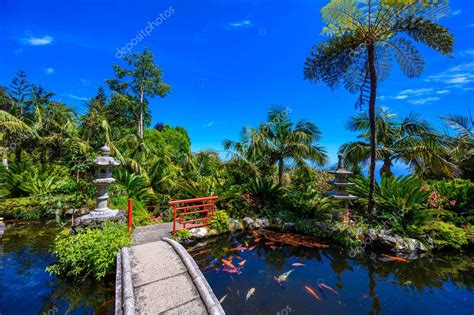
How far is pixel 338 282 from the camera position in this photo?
4.94 m

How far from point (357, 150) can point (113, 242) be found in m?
9.77

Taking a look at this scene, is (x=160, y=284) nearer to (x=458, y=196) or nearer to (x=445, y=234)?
A: (x=445, y=234)

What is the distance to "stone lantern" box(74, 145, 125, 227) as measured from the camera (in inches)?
202

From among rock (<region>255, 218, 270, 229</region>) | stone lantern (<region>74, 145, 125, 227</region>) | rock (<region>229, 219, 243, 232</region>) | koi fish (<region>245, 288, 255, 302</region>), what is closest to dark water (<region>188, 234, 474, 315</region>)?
koi fish (<region>245, 288, 255, 302</region>)

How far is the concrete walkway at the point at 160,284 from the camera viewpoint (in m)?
3.22

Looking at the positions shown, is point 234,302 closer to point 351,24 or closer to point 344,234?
point 344,234

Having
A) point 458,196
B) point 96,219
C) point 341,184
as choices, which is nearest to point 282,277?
point 341,184

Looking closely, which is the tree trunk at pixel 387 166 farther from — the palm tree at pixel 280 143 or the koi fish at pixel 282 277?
the koi fish at pixel 282 277

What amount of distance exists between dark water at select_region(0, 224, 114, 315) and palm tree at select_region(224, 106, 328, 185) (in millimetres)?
6944

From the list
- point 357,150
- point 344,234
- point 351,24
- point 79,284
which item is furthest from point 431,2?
point 79,284

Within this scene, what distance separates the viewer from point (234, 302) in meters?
4.09

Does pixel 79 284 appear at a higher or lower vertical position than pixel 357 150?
lower

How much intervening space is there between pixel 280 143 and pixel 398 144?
203 inches

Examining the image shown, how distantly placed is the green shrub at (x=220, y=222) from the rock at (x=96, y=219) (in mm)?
2992
